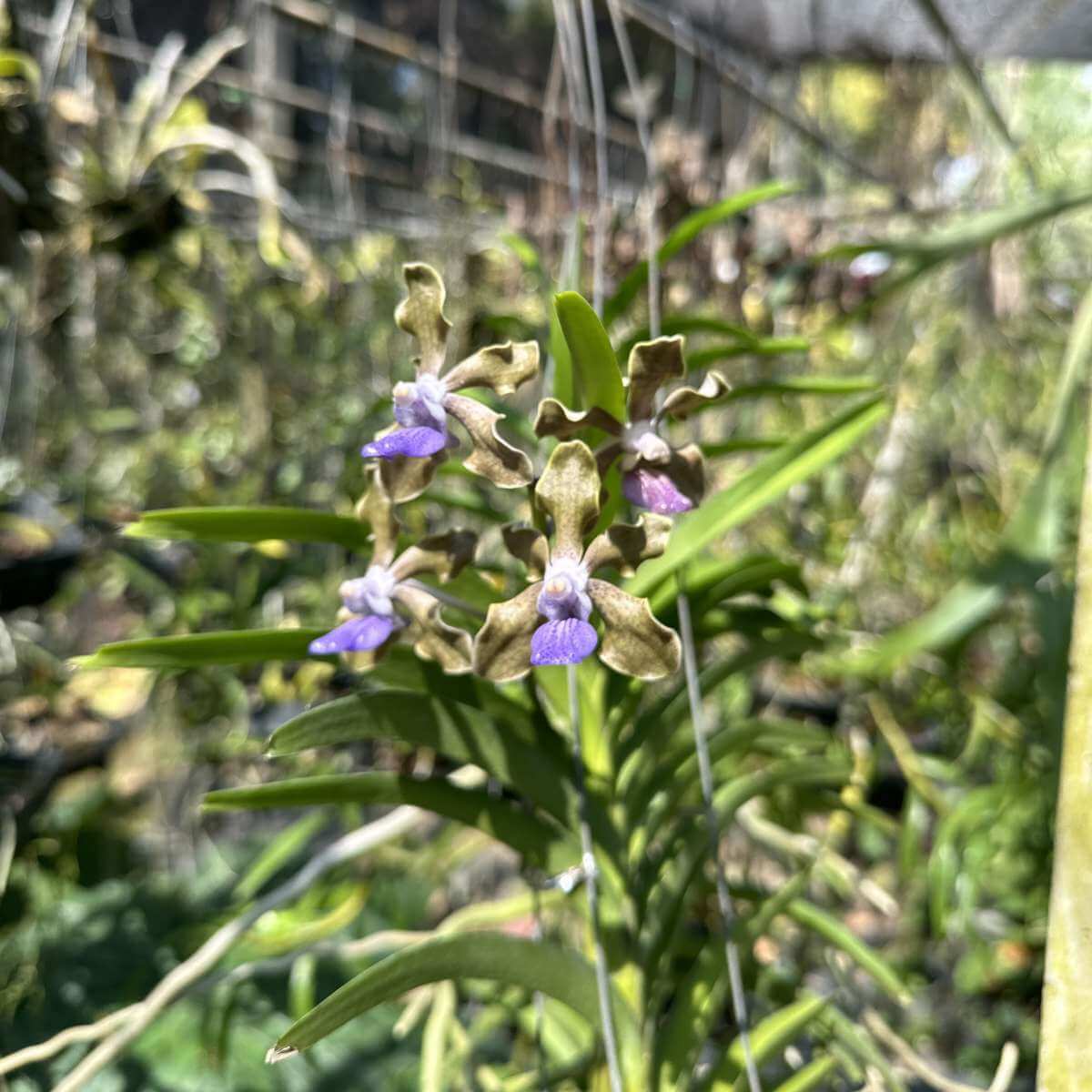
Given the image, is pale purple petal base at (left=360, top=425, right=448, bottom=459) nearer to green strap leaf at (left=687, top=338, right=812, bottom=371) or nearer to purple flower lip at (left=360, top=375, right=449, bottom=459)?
purple flower lip at (left=360, top=375, right=449, bottom=459)

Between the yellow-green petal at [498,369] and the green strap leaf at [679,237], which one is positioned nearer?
the yellow-green petal at [498,369]

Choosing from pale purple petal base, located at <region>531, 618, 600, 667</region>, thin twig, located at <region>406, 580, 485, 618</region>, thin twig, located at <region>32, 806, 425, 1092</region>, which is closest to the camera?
pale purple petal base, located at <region>531, 618, 600, 667</region>

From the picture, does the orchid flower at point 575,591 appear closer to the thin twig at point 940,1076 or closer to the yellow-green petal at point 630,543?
the yellow-green petal at point 630,543

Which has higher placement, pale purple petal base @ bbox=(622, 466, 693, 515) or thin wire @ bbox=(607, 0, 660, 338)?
thin wire @ bbox=(607, 0, 660, 338)

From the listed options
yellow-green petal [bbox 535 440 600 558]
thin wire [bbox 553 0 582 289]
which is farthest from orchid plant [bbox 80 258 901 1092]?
thin wire [bbox 553 0 582 289]

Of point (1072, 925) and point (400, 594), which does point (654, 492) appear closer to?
point (400, 594)

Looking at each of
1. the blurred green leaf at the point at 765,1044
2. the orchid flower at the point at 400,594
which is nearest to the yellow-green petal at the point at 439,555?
the orchid flower at the point at 400,594

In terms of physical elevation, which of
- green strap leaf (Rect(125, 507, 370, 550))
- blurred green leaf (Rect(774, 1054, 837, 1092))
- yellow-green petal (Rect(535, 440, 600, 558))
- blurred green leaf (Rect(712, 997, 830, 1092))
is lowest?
blurred green leaf (Rect(774, 1054, 837, 1092))
